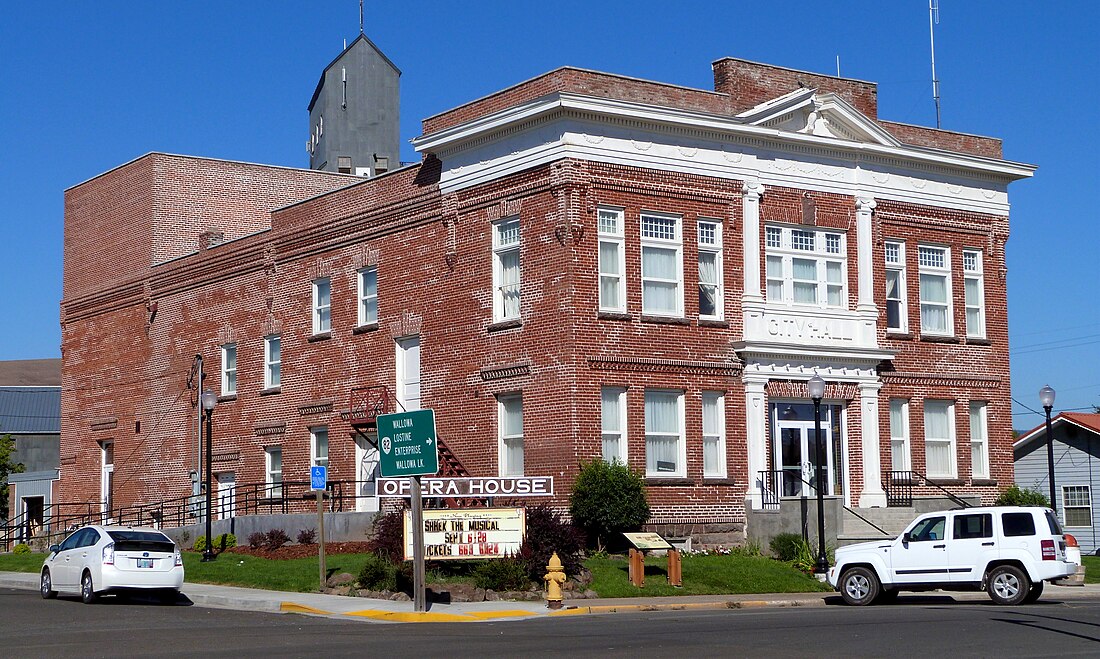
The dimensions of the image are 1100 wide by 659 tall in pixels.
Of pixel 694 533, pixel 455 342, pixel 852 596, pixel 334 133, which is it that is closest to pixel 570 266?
pixel 455 342

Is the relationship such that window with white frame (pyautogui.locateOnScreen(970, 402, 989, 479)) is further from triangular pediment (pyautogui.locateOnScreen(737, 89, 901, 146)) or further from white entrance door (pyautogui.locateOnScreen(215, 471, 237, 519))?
white entrance door (pyautogui.locateOnScreen(215, 471, 237, 519))

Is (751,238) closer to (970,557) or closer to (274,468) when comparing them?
(970,557)

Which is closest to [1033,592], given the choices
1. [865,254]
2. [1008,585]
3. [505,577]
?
[1008,585]

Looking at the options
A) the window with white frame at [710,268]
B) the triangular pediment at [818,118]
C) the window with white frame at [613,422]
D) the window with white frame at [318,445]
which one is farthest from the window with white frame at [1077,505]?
the window with white frame at [318,445]

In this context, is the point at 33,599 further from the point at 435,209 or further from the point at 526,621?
the point at 435,209

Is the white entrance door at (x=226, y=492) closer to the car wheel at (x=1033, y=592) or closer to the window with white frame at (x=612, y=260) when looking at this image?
the window with white frame at (x=612, y=260)

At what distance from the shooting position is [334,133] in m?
68.1

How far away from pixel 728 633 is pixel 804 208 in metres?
20.1

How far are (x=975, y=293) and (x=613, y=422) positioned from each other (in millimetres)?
13236

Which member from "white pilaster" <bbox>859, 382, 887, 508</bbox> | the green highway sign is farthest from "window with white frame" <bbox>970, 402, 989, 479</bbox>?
the green highway sign

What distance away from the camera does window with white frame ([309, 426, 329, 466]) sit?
42.5 metres

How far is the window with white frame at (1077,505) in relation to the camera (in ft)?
165

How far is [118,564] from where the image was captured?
2723cm

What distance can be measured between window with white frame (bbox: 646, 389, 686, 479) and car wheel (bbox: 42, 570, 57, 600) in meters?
13.9
